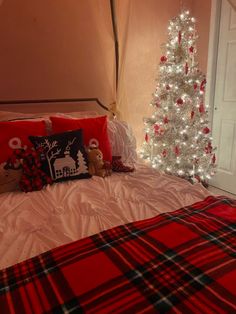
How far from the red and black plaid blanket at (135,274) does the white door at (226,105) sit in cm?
210

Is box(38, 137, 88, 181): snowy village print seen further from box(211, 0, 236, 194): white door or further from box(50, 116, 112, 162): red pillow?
box(211, 0, 236, 194): white door

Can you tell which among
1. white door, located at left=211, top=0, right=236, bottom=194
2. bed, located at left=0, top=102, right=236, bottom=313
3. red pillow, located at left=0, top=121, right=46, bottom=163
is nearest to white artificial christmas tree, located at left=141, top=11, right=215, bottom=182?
white door, located at left=211, top=0, right=236, bottom=194

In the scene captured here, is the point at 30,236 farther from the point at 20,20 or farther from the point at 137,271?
the point at 20,20

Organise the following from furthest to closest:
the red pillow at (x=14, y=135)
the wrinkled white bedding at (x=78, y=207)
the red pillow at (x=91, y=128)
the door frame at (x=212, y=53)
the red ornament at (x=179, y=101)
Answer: the door frame at (x=212, y=53) → the red ornament at (x=179, y=101) → the red pillow at (x=91, y=128) → the red pillow at (x=14, y=135) → the wrinkled white bedding at (x=78, y=207)

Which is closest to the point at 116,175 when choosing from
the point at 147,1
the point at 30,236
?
the point at 30,236

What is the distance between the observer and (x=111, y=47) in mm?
2654

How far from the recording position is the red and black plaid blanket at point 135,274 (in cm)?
A: 72

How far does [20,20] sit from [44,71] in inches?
17.4

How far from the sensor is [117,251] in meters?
0.95

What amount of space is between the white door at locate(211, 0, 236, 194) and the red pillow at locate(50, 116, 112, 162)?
1.70 meters

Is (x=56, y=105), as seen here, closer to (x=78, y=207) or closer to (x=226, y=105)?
(x=78, y=207)

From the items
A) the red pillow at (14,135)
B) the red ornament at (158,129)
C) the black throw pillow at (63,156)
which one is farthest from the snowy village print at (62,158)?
the red ornament at (158,129)

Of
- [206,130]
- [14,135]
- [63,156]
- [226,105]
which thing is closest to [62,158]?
[63,156]

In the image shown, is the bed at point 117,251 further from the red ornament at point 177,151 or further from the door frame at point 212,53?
the door frame at point 212,53
